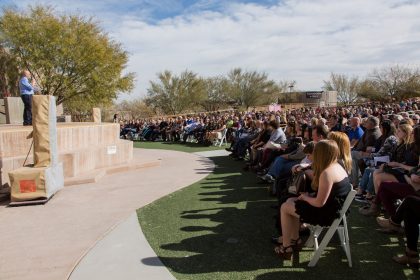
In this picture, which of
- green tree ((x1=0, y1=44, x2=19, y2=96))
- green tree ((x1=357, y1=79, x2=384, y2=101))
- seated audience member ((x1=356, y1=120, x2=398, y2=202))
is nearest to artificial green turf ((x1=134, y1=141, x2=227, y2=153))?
seated audience member ((x1=356, y1=120, x2=398, y2=202))

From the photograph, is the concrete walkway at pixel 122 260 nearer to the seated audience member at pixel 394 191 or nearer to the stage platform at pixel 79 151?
the seated audience member at pixel 394 191

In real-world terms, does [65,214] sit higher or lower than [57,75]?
lower

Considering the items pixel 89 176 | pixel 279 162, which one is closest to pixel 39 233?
pixel 89 176

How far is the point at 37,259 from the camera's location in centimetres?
445

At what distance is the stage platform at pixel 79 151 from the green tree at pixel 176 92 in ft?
106

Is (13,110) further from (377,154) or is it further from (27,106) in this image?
(377,154)

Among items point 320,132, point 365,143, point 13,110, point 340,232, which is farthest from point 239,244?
→ point 13,110

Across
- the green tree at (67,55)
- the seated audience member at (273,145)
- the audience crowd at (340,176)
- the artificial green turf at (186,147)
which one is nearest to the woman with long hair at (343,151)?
the audience crowd at (340,176)

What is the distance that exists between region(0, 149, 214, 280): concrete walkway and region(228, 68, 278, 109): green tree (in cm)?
3999

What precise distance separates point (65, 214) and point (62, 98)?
2412 centimetres

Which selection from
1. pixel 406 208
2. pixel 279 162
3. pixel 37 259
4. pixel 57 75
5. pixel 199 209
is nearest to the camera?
pixel 406 208

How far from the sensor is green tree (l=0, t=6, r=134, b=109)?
25.6 metres

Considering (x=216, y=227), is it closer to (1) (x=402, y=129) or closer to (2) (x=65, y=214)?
(2) (x=65, y=214)

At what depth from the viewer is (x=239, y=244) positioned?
462cm
